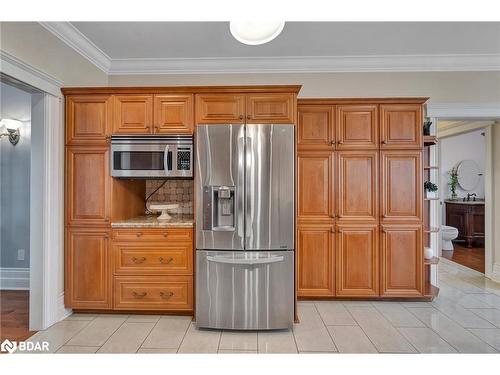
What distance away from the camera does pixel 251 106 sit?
2887 mm

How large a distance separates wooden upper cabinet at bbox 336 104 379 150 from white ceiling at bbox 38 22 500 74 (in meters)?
0.74

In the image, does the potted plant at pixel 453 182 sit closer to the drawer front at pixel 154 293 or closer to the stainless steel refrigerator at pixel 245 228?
the stainless steel refrigerator at pixel 245 228

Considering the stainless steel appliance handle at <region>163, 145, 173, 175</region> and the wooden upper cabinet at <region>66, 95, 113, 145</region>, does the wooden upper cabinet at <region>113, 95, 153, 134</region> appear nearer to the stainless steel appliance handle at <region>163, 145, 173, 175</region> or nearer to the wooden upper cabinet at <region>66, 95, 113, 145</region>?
the wooden upper cabinet at <region>66, 95, 113, 145</region>

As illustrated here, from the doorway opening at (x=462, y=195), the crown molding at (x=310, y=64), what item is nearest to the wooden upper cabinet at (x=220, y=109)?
the crown molding at (x=310, y=64)

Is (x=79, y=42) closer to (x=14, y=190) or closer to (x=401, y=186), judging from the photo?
(x=14, y=190)

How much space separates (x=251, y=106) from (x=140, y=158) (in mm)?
1193

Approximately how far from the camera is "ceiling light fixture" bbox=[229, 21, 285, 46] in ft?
5.53

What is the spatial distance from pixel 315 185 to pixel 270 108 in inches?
39.1

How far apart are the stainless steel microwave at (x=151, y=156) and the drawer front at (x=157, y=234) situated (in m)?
0.52

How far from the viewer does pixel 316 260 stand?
10.9 feet

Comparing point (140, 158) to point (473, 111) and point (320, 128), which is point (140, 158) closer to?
point (320, 128)

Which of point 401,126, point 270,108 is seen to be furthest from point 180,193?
point 401,126

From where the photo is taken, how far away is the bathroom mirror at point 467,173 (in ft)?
23.9
